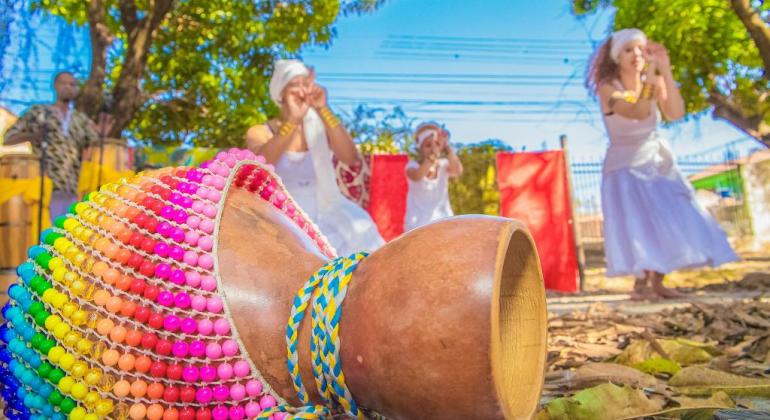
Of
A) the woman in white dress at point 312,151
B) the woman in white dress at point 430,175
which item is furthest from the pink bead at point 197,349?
the woman in white dress at point 430,175

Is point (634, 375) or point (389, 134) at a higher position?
point (389, 134)

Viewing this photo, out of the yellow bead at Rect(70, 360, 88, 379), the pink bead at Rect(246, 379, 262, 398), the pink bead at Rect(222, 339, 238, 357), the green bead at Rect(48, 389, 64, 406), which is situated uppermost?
the pink bead at Rect(222, 339, 238, 357)

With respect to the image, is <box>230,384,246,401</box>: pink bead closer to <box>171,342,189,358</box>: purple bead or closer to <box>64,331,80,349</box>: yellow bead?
<box>171,342,189,358</box>: purple bead

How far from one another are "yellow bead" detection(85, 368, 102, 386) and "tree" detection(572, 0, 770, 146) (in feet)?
20.9

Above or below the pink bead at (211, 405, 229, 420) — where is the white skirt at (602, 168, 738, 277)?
above

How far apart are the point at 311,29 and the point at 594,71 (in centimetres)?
558

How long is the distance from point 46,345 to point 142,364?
7.6 inches

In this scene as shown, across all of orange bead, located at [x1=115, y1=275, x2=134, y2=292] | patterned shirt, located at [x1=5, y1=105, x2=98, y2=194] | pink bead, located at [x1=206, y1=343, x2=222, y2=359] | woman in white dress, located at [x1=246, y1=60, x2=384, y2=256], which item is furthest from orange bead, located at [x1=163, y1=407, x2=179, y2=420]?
patterned shirt, located at [x1=5, y1=105, x2=98, y2=194]

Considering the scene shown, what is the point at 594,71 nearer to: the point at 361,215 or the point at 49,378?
the point at 361,215

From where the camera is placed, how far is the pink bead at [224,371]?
0.86 meters

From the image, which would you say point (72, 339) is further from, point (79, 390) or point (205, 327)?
point (205, 327)

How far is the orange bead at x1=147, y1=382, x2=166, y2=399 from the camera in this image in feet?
2.83

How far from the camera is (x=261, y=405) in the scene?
2.89ft

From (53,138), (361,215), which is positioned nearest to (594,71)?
(361,215)
